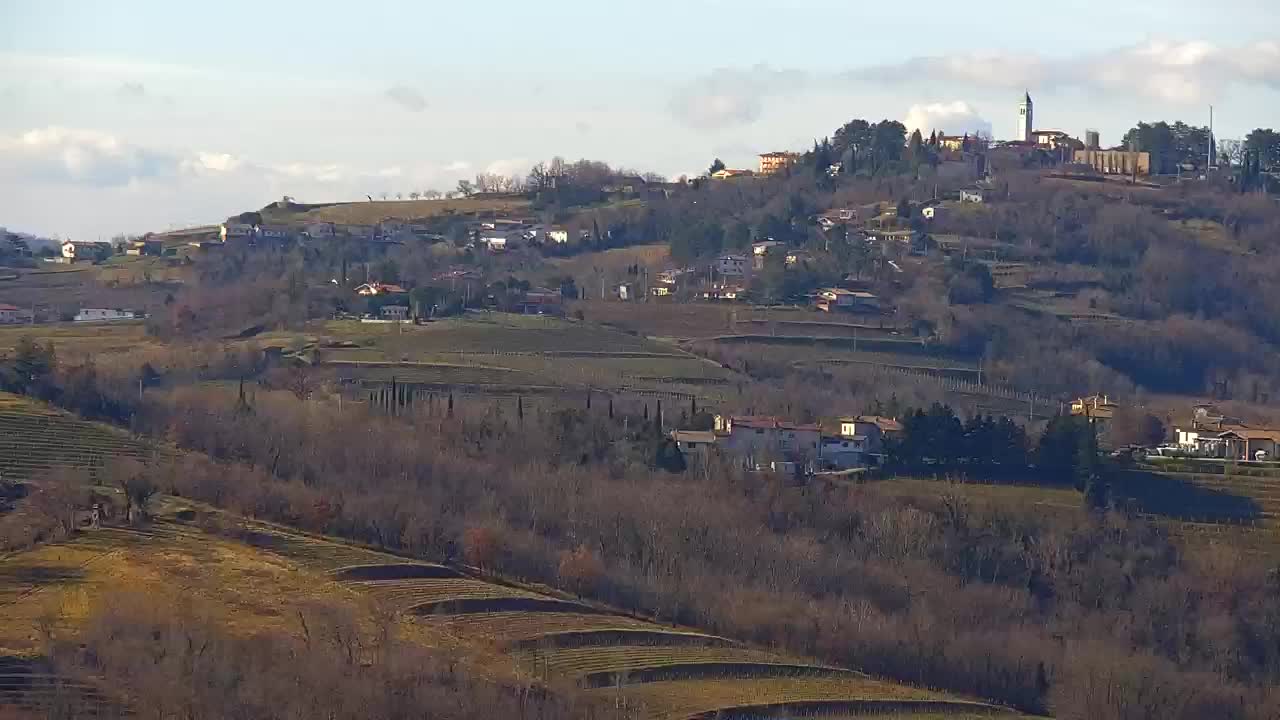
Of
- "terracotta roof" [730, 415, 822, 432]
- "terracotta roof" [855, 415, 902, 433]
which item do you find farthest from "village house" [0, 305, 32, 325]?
"terracotta roof" [855, 415, 902, 433]

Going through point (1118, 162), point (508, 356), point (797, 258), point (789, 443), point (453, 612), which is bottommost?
point (453, 612)

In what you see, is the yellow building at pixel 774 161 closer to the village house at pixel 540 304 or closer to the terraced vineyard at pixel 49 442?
the village house at pixel 540 304

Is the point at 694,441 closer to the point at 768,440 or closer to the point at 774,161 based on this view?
the point at 768,440

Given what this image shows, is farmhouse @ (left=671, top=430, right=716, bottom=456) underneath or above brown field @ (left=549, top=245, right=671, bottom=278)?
underneath

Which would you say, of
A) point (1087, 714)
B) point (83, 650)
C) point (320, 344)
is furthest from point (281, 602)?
point (320, 344)

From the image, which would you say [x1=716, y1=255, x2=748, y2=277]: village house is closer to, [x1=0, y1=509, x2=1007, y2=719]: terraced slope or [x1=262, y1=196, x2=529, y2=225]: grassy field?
[x1=262, y1=196, x2=529, y2=225]: grassy field

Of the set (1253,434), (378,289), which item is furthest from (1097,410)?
(378,289)
